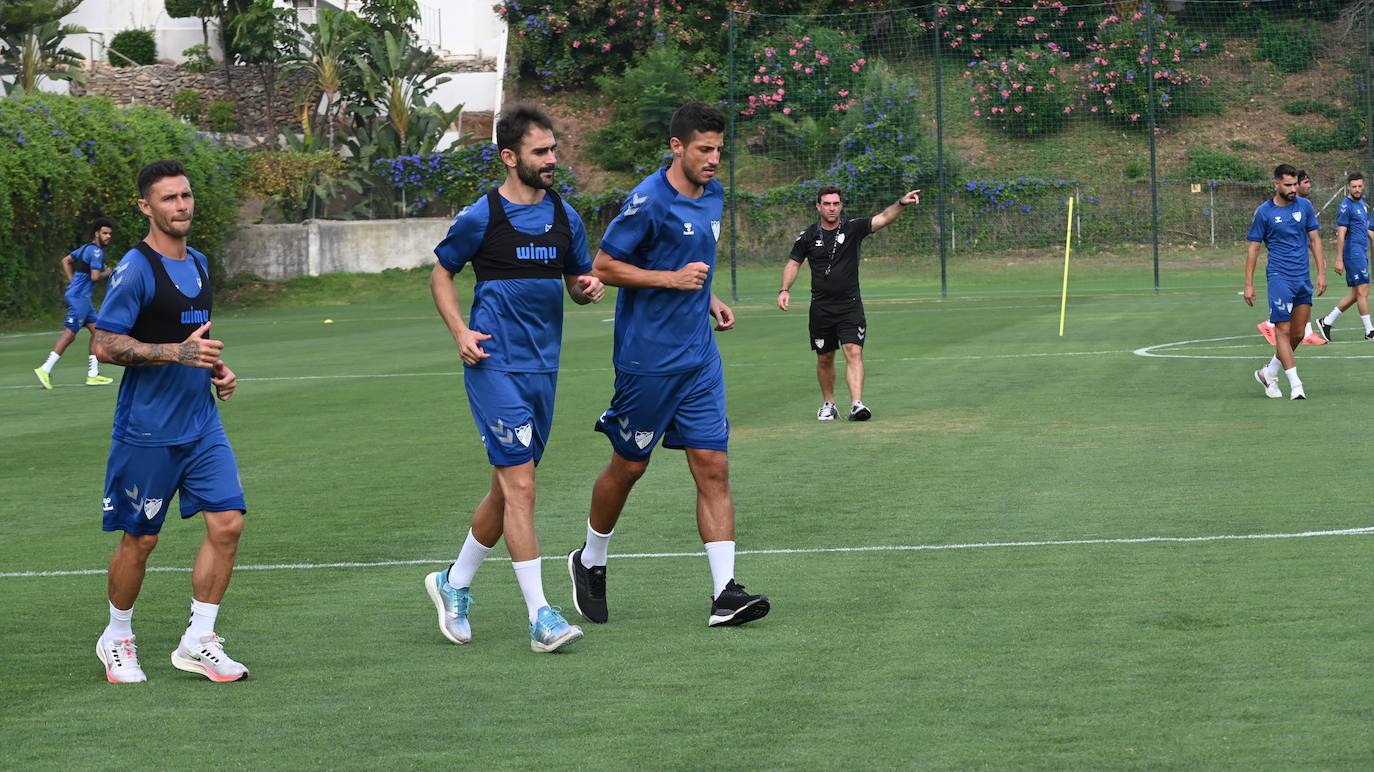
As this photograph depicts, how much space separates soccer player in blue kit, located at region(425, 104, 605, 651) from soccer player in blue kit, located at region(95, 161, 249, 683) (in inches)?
37.9

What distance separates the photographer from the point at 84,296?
2183cm

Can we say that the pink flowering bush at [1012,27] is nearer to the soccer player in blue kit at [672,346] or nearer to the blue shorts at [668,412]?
the soccer player in blue kit at [672,346]

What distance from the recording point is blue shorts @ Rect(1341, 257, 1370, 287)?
2233cm

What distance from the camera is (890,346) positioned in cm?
2339

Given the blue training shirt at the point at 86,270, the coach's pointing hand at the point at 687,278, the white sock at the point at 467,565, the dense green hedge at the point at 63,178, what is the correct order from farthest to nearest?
the dense green hedge at the point at 63,178 → the blue training shirt at the point at 86,270 → the coach's pointing hand at the point at 687,278 → the white sock at the point at 467,565

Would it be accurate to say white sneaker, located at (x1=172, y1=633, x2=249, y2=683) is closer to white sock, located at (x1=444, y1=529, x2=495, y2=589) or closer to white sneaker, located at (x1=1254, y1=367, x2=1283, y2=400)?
white sock, located at (x1=444, y1=529, x2=495, y2=589)

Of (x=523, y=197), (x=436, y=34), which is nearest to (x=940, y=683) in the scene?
(x=523, y=197)

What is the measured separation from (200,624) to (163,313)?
1156 millimetres

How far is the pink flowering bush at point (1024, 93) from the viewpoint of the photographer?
4212 centimetres

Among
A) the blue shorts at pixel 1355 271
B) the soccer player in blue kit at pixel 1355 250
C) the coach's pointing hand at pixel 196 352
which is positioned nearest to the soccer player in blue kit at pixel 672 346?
the coach's pointing hand at pixel 196 352

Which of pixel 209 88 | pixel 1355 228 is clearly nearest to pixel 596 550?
pixel 1355 228

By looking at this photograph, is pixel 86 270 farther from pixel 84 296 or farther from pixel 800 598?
pixel 800 598

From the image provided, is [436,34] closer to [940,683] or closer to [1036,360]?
[1036,360]

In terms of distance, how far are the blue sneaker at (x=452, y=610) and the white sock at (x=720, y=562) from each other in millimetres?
1006
